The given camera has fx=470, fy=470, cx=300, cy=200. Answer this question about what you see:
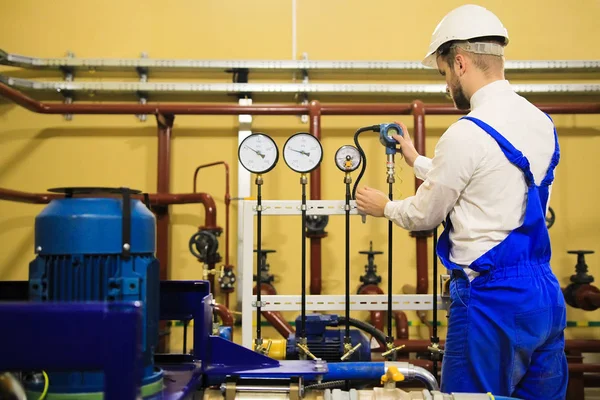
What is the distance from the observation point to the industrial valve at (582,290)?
2506 millimetres

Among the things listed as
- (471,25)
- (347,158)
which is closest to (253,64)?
(347,158)

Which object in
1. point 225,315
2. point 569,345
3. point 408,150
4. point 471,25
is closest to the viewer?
point 471,25

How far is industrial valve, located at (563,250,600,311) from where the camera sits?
8.22 ft

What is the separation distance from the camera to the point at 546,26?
2.94m

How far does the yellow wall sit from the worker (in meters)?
1.47

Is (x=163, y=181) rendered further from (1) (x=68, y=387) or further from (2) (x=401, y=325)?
(1) (x=68, y=387)

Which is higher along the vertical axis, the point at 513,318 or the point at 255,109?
the point at 255,109

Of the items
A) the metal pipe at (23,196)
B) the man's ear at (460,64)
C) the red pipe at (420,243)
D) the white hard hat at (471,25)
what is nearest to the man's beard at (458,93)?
the man's ear at (460,64)

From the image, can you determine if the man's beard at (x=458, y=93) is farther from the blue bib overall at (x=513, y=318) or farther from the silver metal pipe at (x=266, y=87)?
the silver metal pipe at (x=266, y=87)

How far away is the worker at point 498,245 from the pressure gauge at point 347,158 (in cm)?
44

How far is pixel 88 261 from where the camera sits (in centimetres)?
87

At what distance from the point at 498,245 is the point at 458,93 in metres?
0.51

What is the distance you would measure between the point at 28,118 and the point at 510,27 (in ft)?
9.87

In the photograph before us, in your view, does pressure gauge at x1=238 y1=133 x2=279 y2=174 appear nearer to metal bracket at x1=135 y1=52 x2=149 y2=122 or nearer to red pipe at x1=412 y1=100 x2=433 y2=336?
red pipe at x1=412 y1=100 x2=433 y2=336
